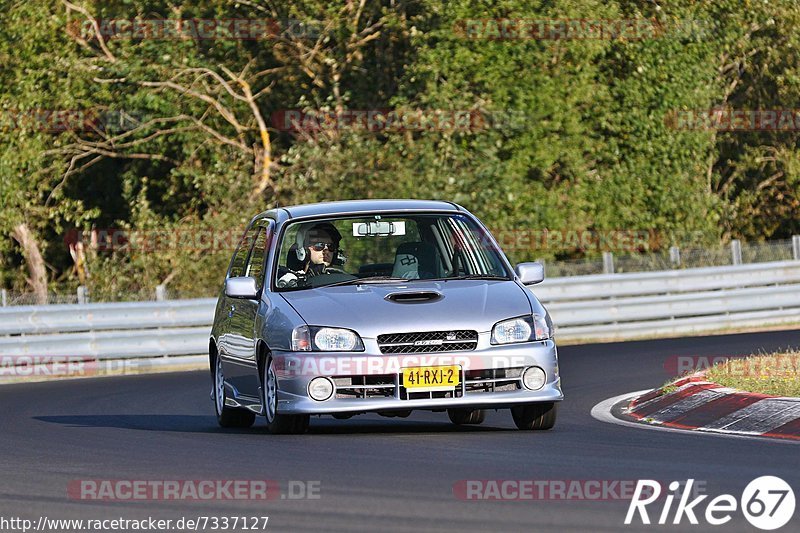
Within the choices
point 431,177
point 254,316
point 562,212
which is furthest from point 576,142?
point 254,316

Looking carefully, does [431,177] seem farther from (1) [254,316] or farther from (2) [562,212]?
(1) [254,316]

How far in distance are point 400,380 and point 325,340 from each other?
1.92 ft

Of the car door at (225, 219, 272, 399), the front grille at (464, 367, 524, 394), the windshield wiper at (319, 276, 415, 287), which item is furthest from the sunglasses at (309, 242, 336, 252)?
the front grille at (464, 367, 524, 394)

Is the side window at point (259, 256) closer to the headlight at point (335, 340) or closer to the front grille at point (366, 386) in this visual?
the headlight at point (335, 340)

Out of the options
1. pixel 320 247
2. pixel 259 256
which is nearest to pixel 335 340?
pixel 320 247

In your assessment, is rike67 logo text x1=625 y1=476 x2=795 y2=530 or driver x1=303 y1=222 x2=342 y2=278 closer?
rike67 logo text x1=625 y1=476 x2=795 y2=530

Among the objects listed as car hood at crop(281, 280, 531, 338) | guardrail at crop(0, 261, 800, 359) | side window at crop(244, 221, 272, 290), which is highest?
side window at crop(244, 221, 272, 290)

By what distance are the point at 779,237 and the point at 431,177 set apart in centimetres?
1456

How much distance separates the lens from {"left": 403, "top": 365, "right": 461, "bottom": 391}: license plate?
37.0ft

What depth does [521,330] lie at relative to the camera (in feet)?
38.0

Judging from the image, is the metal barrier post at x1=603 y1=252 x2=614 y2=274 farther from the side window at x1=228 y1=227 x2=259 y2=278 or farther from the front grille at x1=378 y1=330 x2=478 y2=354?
the front grille at x1=378 y1=330 x2=478 y2=354

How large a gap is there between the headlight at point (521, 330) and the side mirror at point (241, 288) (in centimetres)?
201

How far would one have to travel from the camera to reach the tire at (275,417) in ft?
39.0

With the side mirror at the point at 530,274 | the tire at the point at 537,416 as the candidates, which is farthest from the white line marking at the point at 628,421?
the side mirror at the point at 530,274
